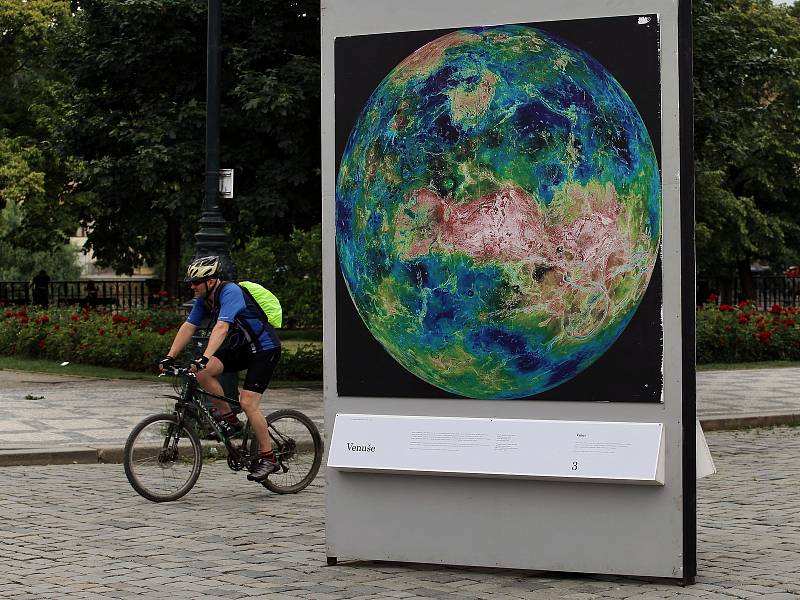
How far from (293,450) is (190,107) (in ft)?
30.9

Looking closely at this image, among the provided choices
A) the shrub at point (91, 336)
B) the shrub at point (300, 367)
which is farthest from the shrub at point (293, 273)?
the shrub at point (300, 367)

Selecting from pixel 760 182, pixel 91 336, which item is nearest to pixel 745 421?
pixel 91 336

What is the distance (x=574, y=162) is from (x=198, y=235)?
24.2 ft

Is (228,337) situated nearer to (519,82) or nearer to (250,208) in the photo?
(519,82)

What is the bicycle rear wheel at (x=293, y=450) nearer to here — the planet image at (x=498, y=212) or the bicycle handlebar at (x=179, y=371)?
the bicycle handlebar at (x=179, y=371)

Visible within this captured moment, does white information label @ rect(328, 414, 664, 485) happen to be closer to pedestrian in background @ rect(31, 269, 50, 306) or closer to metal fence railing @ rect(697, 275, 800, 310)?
metal fence railing @ rect(697, 275, 800, 310)

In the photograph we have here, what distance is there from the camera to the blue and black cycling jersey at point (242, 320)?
9.95m

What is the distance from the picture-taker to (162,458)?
33.2ft

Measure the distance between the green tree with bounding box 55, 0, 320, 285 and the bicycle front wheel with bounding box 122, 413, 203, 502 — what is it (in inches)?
318

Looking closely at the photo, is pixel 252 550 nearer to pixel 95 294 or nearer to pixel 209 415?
pixel 209 415

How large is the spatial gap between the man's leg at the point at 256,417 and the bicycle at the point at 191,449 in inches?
3.2

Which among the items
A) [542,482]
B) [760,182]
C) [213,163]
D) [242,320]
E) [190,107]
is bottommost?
[542,482]

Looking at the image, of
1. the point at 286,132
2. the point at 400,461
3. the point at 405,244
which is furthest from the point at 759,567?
the point at 286,132

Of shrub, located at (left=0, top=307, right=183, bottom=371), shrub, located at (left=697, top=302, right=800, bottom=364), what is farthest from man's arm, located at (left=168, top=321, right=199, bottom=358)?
shrub, located at (left=697, top=302, right=800, bottom=364)
